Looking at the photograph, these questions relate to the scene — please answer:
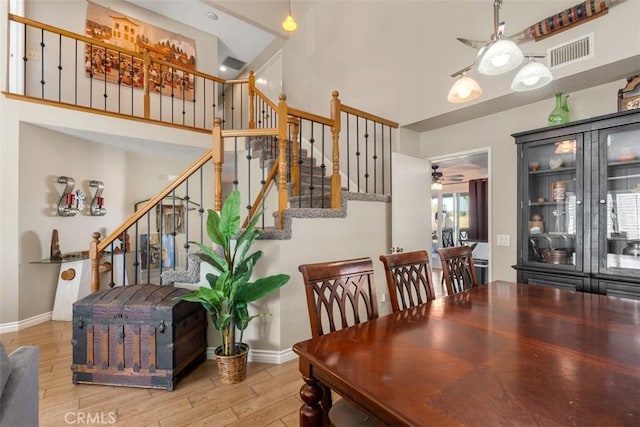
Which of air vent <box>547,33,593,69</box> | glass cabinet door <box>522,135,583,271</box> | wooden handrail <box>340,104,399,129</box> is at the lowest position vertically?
glass cabinet door <box>522,135,583,271</box>

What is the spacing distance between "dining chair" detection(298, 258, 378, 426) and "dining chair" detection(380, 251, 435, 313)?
6.1 inches

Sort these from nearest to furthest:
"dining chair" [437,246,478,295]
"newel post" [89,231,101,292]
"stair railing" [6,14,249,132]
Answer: "dining chair" [437,246,478,295] → "newel post" [89,231,101,292] → "stair railing" [6,14,249,132]

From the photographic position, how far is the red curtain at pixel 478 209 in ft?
26.4

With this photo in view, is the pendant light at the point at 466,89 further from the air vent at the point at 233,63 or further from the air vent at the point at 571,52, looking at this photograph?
the air vent at the point at 233,63

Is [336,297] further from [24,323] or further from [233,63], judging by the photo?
[233,63]

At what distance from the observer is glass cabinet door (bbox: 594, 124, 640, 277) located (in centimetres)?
227

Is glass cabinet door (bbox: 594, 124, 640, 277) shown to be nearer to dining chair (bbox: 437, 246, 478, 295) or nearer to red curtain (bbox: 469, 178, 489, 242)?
dining chair (bbox: 437, 246, 478, 295)

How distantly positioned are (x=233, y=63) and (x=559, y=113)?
6.48m

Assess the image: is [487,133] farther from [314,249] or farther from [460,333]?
[460,333]

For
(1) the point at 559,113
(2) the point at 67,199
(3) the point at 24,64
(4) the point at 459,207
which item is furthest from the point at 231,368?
(4) the point at 459,207

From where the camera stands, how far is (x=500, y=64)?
1.65 meters

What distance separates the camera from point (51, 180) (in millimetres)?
3783

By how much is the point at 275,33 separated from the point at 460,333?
6.10 metres

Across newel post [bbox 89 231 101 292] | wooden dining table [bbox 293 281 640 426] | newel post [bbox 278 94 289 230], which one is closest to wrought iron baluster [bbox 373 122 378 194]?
newel post [bbox 278 94 289 230]
